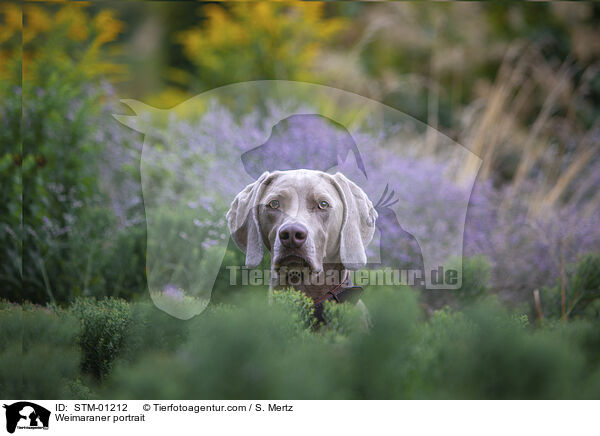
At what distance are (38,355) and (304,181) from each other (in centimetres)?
91

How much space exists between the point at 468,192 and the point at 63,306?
6.23 feet

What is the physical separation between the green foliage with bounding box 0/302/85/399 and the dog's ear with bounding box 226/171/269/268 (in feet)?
1.93

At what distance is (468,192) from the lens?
256cm

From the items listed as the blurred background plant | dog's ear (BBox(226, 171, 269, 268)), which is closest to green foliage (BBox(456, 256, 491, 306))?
the blurred background plant

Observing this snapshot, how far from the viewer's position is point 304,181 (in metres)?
1.63

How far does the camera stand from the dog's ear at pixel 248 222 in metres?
1.69

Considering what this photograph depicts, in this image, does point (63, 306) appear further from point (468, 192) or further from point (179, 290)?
point (468, 192)

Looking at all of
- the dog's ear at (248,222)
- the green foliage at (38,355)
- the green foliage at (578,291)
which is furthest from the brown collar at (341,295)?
the green foliage at (578,291)

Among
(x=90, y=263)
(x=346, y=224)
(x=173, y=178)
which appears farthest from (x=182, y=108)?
(x=346, y=224)

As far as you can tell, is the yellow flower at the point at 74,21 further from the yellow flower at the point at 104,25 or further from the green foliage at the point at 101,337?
the green foliage at the point at 101,337

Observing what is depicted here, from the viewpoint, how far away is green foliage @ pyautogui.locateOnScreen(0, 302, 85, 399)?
1.39 meters

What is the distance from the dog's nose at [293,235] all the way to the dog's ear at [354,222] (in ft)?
0.56

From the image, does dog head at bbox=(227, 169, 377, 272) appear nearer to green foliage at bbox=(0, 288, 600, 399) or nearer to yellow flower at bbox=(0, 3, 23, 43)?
green foliage at bbox=(0, 288, 600, 399)

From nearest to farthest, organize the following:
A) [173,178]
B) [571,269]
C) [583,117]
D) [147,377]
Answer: [147,377]
[571,269]
[173,178]
[583,117]
